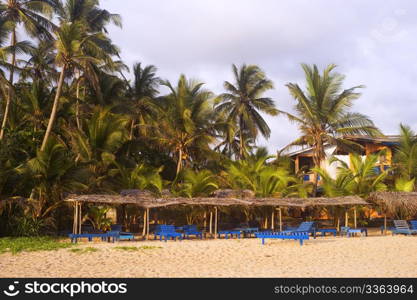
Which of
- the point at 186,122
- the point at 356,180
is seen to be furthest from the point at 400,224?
the point at 186,122

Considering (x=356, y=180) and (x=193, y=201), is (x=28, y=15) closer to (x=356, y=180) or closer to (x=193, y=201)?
(x=193, y=201)

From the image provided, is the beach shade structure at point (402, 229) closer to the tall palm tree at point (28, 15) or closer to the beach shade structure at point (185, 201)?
the beach shade structure at point (185, 201)

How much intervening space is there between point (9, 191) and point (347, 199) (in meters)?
13.8

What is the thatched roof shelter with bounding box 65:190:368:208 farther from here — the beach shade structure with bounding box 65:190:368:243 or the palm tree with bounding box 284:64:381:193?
the palm tree with bounding box 284:64:381:193

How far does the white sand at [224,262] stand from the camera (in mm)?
9492

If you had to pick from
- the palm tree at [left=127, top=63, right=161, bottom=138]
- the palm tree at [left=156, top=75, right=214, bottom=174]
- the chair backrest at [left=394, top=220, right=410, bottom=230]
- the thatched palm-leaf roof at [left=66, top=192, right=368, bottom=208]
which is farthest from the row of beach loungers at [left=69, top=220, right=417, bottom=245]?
the palm tree at [left=127, top=63, right=161, bottom=138]

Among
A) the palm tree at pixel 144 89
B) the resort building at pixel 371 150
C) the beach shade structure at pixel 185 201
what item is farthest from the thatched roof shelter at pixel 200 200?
the palm tree at pixel 144 89

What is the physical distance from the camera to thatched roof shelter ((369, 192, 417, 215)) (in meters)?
20.3

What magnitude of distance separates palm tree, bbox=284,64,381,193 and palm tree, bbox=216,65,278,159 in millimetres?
4339

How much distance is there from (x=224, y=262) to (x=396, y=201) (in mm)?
12025

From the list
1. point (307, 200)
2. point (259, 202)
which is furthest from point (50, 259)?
point (307, 200)

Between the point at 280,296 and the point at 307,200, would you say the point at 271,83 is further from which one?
the point at 280,296

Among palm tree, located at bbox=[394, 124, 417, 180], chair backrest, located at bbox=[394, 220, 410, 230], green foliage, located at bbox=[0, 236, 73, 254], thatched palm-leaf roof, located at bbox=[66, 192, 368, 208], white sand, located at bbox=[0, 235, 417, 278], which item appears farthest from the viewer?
palm tree, located at bbox=[394, 124, 417, 180]

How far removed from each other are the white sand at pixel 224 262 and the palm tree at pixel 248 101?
1562 cm
